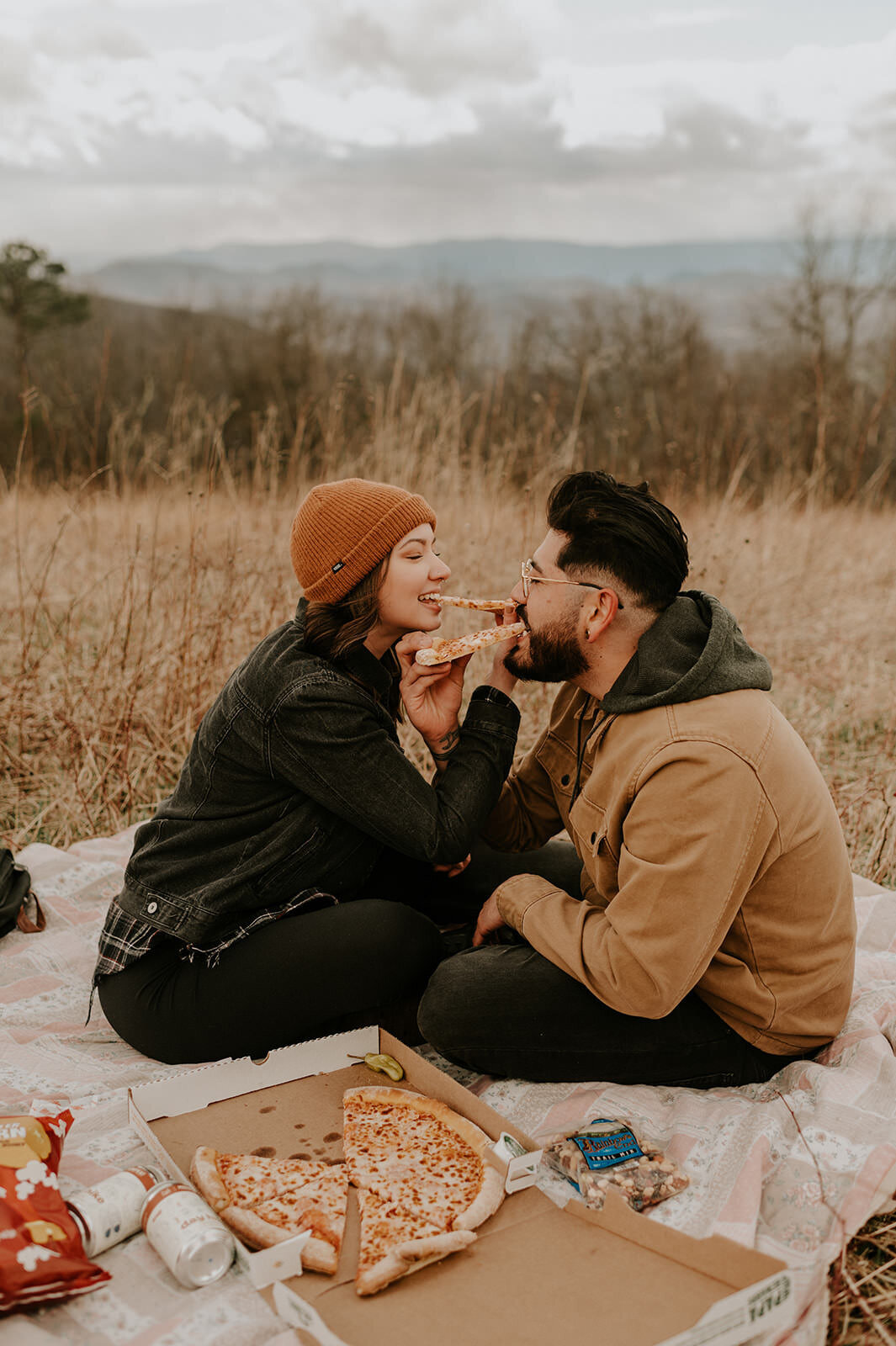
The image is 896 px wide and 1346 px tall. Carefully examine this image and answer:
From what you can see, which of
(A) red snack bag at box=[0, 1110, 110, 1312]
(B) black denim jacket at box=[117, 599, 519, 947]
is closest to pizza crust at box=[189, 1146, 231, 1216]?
(A) red snack bag at box=[0, 1110, 110, 1312]

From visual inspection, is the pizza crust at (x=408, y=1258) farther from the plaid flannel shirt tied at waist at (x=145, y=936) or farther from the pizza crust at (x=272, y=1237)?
the plaid flannel shirt tied at waist at (x=145, y=936)

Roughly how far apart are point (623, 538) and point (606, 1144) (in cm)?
149

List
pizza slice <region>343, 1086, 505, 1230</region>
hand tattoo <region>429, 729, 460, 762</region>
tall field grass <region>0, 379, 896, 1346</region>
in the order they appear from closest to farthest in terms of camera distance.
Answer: pizza slice <region>343, 1086, 505, 1230</region> < hand tattoo <region>429, 729, 460, 762</region> < tall field grass <region>0, 379, 896, 1346</region>

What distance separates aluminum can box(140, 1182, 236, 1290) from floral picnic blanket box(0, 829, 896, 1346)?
0.04 metres

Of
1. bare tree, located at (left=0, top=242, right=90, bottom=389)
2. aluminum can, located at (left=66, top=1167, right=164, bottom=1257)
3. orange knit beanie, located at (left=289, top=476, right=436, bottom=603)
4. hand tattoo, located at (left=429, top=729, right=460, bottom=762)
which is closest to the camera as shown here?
aluminum can, located at (left=66, top=1167, right=164, bottom=1257)

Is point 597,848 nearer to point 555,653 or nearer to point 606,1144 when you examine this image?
point 555,653

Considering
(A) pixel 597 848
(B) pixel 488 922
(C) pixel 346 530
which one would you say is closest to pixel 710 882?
(A) pixel 597 848

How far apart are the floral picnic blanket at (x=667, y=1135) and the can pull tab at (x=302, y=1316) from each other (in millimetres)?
88

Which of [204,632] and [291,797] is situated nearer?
[291,797]

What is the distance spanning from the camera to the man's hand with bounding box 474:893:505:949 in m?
2.92

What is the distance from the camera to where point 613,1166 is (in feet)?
7.77

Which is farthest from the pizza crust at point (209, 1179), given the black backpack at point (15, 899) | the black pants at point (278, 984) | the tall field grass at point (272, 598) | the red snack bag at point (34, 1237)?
A: the black backpack at point (15, 899)

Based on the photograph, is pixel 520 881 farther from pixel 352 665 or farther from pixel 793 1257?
pixel 793 1257

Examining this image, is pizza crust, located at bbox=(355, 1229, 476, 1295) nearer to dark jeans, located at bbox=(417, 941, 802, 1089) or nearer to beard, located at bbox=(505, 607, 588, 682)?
dark jeans, located at bbox=(417, 941, 802, 1089)
